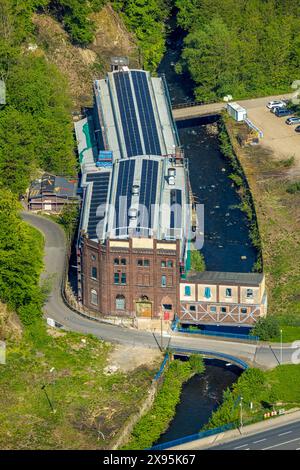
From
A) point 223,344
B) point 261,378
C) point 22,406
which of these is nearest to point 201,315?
point 223,344

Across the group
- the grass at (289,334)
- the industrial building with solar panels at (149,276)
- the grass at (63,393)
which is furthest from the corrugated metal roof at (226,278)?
the grass at (63,393)

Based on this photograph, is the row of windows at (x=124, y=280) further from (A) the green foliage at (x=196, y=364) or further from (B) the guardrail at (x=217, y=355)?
(A) the green foliage at (x=196, y=364)

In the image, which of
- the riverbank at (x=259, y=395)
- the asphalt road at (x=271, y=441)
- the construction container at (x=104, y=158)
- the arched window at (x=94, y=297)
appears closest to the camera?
the asphalt road at (x=271, y=441)

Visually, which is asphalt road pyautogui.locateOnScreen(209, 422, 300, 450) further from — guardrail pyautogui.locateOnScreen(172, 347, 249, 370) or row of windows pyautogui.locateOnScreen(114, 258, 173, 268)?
row of windows pyautogui.locateOnScreen(114, 258, 173, 268)

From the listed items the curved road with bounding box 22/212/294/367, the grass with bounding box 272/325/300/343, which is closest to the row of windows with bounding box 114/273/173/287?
the curved road with bounding box 22/212/294/367

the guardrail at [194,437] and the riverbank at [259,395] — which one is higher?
the riverbank at [259,395]
